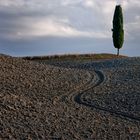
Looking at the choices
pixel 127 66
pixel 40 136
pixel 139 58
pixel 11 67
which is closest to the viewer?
pixel 40 136

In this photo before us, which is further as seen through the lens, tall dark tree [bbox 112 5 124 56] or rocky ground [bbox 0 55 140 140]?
tall dark tree [bbox 112 5 124 56]

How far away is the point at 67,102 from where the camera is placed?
2305 cm

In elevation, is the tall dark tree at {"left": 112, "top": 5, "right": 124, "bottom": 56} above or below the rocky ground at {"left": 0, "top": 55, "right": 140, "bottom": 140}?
above

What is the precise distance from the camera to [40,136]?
1670cm

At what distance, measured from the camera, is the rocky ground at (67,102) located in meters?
17.6

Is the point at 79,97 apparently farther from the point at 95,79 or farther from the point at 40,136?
the point at 40,136

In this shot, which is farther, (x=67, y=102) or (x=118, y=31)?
(x=118, y=31)

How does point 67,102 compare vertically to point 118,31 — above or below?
below

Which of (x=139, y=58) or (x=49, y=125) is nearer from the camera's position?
(x=49, y=125)

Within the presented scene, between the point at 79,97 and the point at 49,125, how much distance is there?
6.83 meters

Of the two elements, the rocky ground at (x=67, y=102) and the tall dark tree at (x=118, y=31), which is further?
the tall dark tree at (x=118, y=31)

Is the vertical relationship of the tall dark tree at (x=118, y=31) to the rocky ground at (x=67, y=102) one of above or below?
above

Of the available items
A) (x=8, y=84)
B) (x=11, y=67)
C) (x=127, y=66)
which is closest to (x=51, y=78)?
(x=11, y=67)

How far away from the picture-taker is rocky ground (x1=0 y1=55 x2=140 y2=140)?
17641 mm
